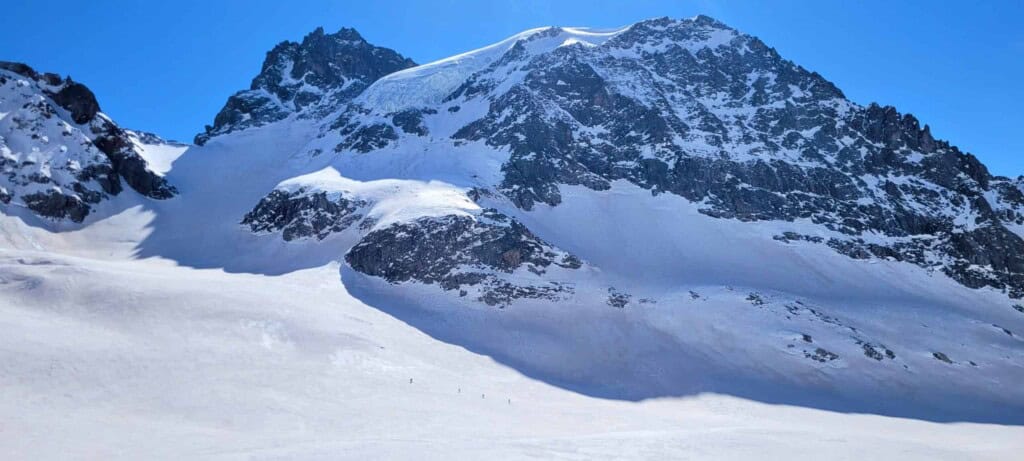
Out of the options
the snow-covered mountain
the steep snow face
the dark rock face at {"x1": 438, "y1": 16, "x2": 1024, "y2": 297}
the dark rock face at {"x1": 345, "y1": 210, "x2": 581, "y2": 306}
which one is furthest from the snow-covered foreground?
the steep snow face

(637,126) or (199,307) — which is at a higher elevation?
(637,126)

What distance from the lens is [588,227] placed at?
8125cm

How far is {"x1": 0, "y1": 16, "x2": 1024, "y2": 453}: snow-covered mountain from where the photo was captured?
51125 mm

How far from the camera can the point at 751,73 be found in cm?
12019

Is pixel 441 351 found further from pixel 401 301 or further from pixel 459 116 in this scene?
pixel 459 116

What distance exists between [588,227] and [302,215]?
1317 inches

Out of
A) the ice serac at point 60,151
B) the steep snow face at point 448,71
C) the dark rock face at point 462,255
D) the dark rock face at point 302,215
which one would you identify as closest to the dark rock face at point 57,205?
the ice serac at point 60,151

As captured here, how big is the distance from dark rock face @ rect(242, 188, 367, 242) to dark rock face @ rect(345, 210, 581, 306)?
888 cm

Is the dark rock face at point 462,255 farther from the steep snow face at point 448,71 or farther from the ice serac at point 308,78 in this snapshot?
the ice serac at point 308,78

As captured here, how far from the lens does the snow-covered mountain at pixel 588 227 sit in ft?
168

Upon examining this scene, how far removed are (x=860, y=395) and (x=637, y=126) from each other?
6120 cm

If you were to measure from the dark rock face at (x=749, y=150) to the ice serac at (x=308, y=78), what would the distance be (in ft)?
116

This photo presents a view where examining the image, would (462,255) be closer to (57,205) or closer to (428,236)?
(428,236)

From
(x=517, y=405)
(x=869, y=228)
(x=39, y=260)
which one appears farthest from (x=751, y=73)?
(x=39, y=260)
